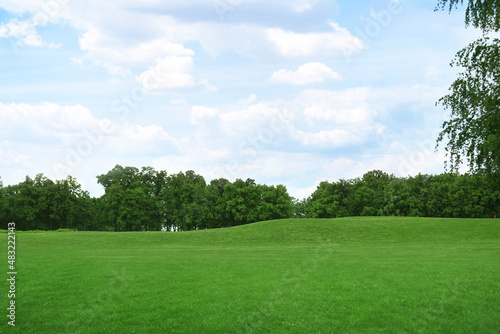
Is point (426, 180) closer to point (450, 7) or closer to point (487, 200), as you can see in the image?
point (487, 200)

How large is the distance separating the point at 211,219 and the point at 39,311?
269 ft

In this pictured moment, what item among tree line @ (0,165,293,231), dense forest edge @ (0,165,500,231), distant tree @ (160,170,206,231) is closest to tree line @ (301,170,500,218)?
dense forest edge @ (0,165,500,231)

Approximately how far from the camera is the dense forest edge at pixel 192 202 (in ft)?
285

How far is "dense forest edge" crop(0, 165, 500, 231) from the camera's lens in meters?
86.8

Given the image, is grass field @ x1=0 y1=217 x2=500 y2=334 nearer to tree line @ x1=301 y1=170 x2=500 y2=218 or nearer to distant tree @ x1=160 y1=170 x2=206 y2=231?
distant tree @ x1=160 y1=170 x2=206 y2=231

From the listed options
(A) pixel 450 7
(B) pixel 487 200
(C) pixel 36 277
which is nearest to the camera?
(A) pixel 450 7

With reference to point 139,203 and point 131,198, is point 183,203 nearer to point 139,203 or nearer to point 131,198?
point 139,203

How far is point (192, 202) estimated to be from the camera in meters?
94.4

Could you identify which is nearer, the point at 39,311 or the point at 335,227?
the point at 39,311

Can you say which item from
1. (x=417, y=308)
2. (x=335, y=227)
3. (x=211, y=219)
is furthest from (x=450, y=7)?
(x=211, y=219)

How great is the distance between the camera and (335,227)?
56.0 metres

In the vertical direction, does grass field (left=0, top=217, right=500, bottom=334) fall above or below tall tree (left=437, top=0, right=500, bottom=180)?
below

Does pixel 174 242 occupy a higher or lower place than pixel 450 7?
lower

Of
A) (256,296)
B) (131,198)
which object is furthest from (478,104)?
(131,198)
